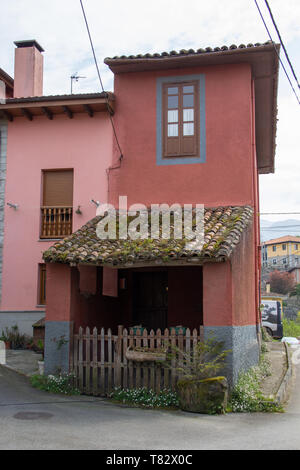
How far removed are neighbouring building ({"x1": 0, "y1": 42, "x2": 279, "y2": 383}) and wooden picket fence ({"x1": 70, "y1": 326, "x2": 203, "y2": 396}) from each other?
1.01m

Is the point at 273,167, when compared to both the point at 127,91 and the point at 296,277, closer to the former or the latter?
the point at 127,91

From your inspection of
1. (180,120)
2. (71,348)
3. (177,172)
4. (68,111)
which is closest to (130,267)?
(71,348)

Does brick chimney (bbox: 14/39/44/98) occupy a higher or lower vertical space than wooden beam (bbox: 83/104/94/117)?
higher

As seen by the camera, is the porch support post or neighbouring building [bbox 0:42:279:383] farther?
neighbouring building [bbox 0:42:279:383]

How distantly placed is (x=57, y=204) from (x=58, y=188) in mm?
464

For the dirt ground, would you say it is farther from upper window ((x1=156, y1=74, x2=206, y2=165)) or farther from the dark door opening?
upper window ((x1=156, y1=74, x2=206, y2=165))

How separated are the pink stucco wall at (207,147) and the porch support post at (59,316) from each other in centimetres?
346

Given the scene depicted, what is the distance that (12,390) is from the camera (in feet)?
33.6

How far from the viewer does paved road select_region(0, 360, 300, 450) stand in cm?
671

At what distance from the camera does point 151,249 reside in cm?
1045

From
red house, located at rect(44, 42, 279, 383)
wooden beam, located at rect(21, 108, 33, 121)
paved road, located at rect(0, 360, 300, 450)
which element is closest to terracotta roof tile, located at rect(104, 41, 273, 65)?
red house, located at rect(44, 42, 279, 383)

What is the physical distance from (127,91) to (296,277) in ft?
173

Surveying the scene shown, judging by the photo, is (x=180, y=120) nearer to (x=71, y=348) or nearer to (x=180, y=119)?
(x=180, y=119)

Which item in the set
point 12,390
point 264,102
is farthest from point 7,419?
point 264,102
